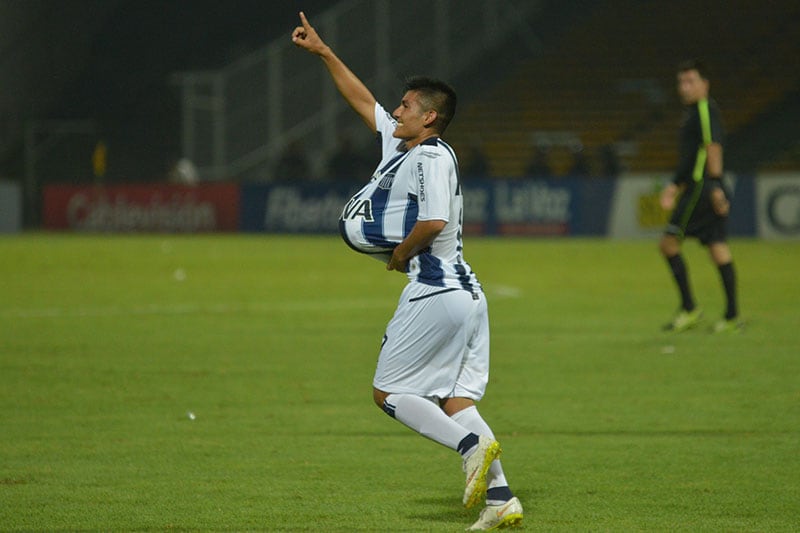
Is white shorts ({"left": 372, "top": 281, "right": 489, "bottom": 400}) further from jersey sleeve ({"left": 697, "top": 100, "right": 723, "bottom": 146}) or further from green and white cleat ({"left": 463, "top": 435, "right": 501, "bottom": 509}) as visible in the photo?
jersey sleeve ({"left": 697, "top": 100, "right": 723, "bottom": 146})

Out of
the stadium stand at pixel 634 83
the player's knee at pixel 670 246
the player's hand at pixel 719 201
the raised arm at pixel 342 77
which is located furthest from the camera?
the stadium stand at pixel 634 83

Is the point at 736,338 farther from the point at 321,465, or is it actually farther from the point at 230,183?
the point at 230,183

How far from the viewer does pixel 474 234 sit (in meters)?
31.6

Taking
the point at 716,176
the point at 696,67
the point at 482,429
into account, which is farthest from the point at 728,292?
the point at 482,429

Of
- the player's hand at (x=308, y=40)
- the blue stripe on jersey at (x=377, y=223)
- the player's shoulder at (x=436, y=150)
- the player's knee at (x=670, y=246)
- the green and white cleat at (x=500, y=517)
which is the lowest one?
the green and white cleat at (x=500, y=517)

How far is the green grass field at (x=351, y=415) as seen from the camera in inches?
237

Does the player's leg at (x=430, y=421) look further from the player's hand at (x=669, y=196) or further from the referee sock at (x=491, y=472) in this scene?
the player's hand at (x=669, y=196)

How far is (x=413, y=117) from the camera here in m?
5.87

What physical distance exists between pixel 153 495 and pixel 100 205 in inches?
1213

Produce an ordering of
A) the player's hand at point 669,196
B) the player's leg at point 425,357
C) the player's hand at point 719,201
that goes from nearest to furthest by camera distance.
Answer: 1. the player's leg at point 425,357
2. the player's hand at point 669,196
3. the player's hand at point 719,201

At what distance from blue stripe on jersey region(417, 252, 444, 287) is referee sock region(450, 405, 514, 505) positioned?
59 cm

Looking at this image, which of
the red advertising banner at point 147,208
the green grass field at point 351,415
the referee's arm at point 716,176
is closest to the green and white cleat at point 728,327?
the green grass field at point 351,415

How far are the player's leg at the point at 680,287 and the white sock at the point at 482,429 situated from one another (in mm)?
7253

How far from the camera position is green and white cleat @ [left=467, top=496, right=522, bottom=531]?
5570 millimetres
